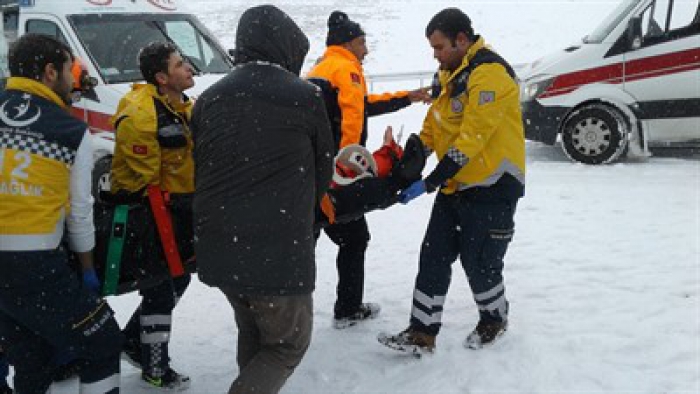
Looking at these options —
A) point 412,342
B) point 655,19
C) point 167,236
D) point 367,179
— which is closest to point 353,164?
point 367,179

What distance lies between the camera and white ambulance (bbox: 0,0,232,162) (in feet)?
24.2

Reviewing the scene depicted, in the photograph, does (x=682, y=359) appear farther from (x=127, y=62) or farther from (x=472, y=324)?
(x=127, y=62)

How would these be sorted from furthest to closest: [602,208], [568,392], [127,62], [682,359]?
1. [127,62]
2. [602,208]
3. [682,359]
4. [568,392]

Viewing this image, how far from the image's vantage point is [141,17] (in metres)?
8.15

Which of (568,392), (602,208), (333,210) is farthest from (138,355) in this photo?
(602,208)

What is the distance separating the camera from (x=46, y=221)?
2.73 metres

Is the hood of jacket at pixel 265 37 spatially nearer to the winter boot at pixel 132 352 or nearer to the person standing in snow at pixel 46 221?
the person standing in snow at pixel 46 221

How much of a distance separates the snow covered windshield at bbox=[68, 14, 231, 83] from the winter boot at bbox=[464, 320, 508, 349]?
16.2ft

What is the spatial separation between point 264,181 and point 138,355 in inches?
69.7

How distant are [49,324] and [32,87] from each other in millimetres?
972

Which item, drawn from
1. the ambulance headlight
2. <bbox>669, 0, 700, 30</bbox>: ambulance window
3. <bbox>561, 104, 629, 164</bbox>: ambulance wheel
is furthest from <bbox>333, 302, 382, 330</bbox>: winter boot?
<bbox>669, 0, 700, 30</bbox>: ambulance window

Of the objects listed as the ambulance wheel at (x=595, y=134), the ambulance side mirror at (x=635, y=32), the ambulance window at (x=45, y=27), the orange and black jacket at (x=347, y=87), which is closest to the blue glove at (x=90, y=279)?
the orange and black jacket at (x=347, y=87)

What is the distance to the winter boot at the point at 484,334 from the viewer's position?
A: 4051 millimetres

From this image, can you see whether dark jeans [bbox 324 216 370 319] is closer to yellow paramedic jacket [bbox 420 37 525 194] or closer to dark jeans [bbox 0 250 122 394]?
yellow paramedic jacket [bbox 420 37 525 194]
